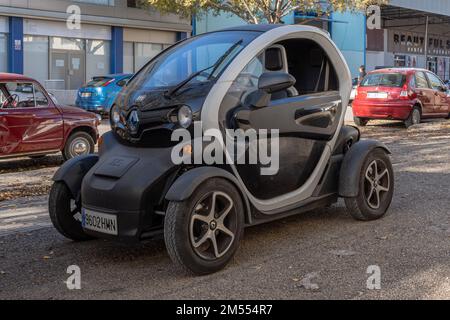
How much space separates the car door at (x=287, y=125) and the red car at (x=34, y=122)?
229 inches

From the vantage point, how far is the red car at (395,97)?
53.7 ft

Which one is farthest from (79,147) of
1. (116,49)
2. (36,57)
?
(116,49)

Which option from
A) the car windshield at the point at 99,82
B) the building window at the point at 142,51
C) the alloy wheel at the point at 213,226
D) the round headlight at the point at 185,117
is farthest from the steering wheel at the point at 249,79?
the building window at the point at 142,51

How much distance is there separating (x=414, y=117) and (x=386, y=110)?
0.92 m

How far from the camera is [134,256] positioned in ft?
16.7

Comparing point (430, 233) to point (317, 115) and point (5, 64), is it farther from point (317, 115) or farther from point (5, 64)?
point (5, 64)

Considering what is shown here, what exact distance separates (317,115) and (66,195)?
2279 millimetres

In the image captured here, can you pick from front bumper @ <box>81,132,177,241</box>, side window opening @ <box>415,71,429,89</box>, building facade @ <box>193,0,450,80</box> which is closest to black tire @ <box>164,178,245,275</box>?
front bumper @ <box>81,132,177,241</box>

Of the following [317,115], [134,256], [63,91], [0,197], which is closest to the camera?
[134,256]

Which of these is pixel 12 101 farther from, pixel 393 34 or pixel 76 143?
pixel 393 34

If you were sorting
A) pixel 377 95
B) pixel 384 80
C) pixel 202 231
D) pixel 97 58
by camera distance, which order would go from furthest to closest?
1. pixel 97 58
2. pixel 384 80
3. pixel 377 95
4. pixel 202 231

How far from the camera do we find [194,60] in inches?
207

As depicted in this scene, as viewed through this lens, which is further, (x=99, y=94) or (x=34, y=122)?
(x=99, y=94)
